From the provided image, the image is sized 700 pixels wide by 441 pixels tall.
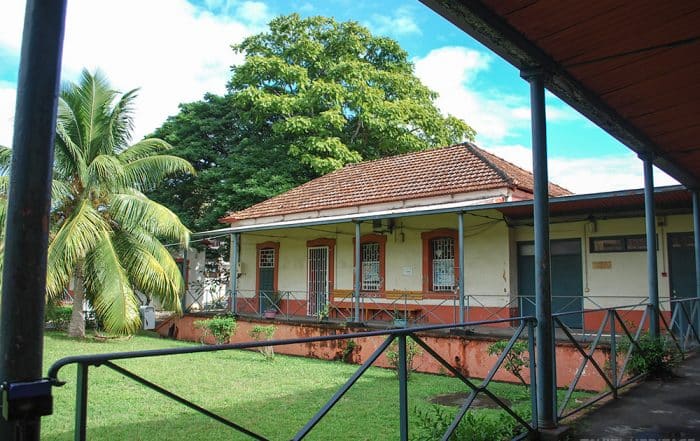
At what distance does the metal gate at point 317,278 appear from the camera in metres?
16.4

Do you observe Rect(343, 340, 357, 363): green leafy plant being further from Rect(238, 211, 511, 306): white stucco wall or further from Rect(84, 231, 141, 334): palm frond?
Rect(84, 231, 141, 334): palm frond

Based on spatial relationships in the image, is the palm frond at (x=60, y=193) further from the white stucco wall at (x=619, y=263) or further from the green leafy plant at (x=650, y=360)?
the green leafy plant at (x=650, y=360)

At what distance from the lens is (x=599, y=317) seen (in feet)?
38.1

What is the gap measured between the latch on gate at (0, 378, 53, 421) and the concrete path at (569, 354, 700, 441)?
3.86 metres

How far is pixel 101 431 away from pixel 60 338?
10037mm

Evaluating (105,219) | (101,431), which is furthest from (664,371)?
(105,219)

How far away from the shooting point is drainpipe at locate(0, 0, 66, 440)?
1.92m

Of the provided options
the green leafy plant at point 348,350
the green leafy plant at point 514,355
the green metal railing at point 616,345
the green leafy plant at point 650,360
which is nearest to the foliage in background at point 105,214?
the green leafy plant at point 348,350

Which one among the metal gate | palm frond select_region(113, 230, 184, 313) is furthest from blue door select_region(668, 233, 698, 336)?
palm frond select_region(113, 230, 184, 313)

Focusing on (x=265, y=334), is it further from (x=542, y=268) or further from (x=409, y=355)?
(x=542, y=268)

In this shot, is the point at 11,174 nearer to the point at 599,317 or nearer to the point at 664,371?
the point at 664,371

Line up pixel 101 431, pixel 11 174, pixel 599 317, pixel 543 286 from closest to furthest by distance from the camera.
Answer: pixel 11 174 → pixel 543 286 → pixel 101 431 → pixel 599 317

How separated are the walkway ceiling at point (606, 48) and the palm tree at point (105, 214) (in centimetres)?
1212

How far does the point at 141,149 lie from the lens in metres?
16.4
